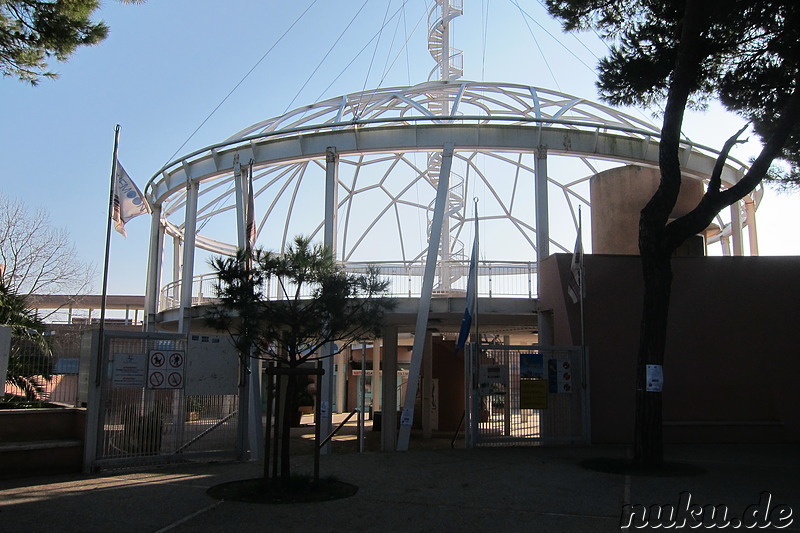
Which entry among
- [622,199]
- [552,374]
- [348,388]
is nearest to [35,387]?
[552,374]

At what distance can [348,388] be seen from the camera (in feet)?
140

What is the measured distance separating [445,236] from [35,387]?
17.0m

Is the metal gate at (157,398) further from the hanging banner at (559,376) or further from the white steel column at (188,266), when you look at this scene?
the white steel column at (188,266)

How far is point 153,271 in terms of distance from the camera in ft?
78.3

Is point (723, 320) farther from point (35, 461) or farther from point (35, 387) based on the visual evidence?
point (35, 387)

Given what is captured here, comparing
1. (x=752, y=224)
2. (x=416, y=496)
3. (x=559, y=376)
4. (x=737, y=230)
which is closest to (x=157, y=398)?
(x=416, y=496)

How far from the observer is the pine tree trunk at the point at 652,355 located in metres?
10.6

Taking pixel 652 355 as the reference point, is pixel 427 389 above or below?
below

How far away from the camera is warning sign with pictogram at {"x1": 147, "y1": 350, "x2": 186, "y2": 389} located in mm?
11398

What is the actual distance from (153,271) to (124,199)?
39.5ft
